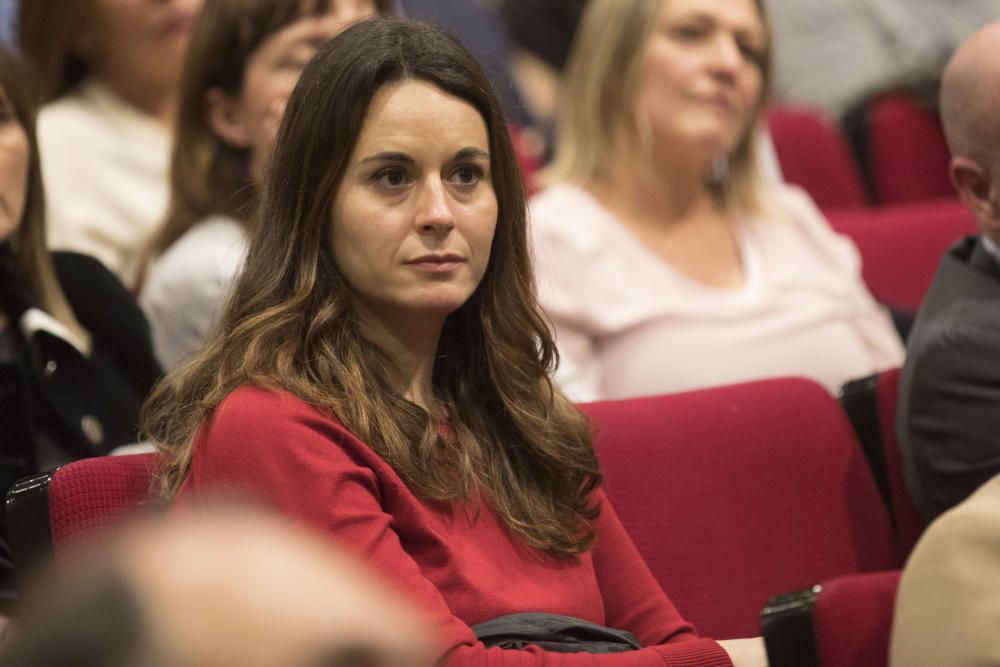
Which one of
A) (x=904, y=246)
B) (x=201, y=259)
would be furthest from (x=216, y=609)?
(x=904, y=246)

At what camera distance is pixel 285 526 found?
65 centimetres

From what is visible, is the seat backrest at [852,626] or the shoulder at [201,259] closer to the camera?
the seat backrest at [852,626]

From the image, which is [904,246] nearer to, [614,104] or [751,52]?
[751,52]

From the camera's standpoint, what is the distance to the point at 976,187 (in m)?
1.85

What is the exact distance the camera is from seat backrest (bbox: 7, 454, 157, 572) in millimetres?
1390

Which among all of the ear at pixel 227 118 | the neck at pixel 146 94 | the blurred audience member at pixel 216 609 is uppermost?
the blurred audience member at pixel 216 609

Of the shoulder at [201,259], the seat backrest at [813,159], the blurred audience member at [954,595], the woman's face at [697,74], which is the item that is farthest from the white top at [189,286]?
the seat backrest at [813,159]

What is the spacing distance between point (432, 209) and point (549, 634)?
42 centimetres

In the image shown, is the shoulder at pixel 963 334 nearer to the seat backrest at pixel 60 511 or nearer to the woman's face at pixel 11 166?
the seat backrest at pixel 60 511

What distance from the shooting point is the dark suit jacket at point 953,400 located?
5.57 ft

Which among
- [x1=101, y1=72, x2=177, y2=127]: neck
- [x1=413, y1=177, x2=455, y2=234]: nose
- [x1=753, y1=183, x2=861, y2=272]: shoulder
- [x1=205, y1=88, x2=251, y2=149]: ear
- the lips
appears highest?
[x1=413, y1=177, x2=455, y2=234]: nose

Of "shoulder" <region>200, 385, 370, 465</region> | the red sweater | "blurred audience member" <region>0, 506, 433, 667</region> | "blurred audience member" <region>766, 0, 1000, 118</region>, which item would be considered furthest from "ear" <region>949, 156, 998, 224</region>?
"blurred audience member" <region>766, 0, 1000, 118</region>

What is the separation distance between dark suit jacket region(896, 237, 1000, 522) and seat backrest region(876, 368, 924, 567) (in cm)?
4

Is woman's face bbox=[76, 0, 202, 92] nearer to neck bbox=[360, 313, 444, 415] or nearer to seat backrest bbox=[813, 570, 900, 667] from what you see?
neck bbox=[360, 313, 444, 415]
